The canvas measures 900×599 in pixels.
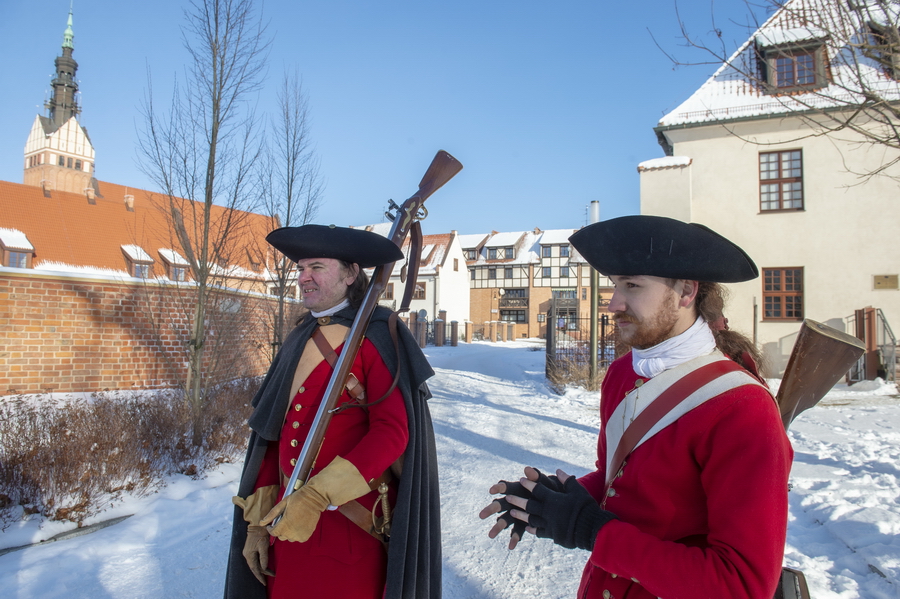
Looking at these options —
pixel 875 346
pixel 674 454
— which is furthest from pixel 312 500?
pixel 875 346

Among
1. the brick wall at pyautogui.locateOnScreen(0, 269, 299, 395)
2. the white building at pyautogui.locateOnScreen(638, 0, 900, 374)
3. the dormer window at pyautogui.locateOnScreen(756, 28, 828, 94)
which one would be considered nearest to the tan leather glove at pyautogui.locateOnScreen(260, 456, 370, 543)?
the dormer window at pyautogui.locateOnScreen(756, 28, 828, 94)

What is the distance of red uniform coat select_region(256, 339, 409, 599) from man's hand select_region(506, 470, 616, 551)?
30.6 inches

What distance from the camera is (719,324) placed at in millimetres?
1700

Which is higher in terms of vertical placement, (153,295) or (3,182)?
(3,182)

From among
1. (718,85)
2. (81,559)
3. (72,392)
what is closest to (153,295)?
(72,392)

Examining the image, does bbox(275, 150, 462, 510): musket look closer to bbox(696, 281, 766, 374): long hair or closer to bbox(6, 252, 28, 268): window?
bbox(696, 281, 766, 374): long hair

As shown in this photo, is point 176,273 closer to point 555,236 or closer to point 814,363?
point 814,363

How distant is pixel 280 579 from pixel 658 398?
1.68 m

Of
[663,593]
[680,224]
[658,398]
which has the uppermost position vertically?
[680,224]

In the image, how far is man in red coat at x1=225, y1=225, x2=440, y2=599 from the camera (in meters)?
2.12

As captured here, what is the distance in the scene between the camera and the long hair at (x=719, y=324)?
1.67 metres

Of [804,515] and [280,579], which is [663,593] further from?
[804,515]

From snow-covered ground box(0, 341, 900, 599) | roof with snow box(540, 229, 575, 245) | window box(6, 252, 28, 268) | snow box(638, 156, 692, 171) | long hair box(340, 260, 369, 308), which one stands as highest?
roof with snow box(540, 229, 575, 245)

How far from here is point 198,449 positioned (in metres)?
5.90
